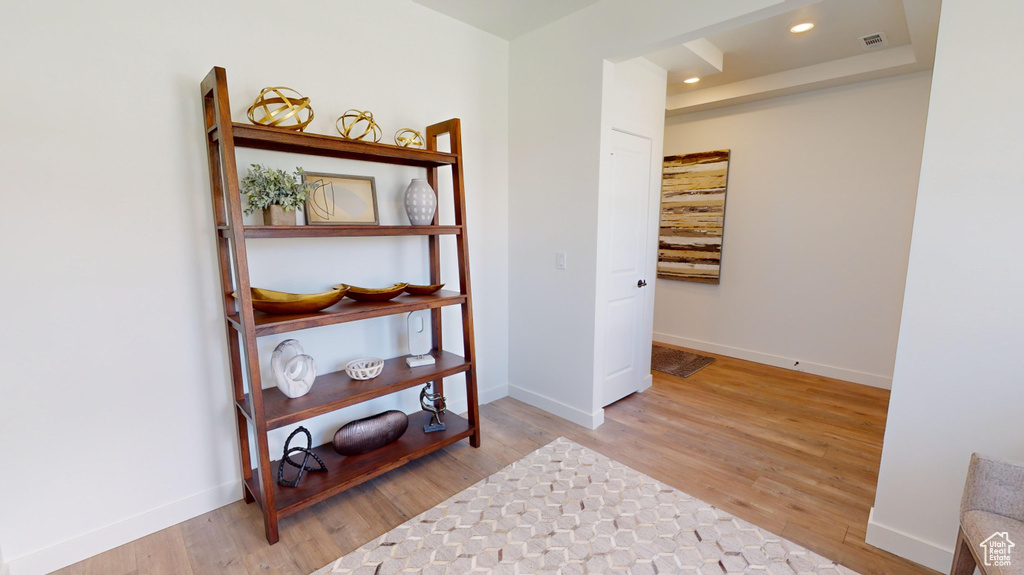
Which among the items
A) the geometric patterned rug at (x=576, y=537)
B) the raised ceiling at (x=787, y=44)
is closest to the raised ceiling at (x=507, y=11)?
the raised ceiling at (x=787, y=44)

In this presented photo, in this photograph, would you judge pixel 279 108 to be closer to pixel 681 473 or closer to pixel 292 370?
pixel 292 370

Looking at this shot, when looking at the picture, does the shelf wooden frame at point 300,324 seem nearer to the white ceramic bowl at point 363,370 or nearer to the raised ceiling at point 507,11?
the white ceramic bowl at point 363,370

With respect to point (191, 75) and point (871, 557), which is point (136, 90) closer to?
point (191, 75)

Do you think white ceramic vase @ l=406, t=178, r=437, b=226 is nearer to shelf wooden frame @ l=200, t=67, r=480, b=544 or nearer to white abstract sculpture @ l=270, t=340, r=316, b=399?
shelf wooden frame @ l=200, t=67, r=480, b=544

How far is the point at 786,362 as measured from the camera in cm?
402

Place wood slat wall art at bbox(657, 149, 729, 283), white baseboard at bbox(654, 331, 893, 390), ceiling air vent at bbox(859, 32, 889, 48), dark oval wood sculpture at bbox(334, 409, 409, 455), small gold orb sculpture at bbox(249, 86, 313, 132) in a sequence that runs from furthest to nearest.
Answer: wood slat wall art at bbox(657, 149, 729, 283), white baseboard at bbox(654, 331, 893, 390), ceiling air vent at bbox(859, 32, 889, 48), dark oval wood sculpture at bbox(334, 409, 409, 455), small gold orb sculpture at bbox(249, 86, 313, 132)

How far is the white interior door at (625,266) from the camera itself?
9.53ft

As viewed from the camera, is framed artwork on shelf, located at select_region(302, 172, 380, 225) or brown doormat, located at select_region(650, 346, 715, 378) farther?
brown doormat, located at select_region(650, 346, 715, 378)

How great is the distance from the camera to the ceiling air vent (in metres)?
2.84

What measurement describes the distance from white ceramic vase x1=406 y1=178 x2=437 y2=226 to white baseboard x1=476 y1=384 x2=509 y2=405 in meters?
1.40

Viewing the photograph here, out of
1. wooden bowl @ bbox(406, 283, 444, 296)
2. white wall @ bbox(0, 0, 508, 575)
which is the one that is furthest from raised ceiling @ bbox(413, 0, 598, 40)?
wooden bowl @ bbox(406, 283, 444, 296)

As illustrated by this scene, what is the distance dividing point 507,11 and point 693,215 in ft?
9.14

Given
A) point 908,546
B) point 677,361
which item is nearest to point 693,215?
point 677,361

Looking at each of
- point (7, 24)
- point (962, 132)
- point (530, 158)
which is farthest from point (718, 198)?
point (7, 24)
